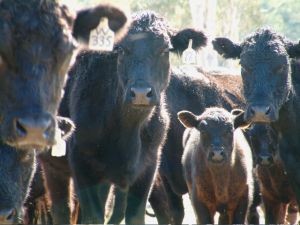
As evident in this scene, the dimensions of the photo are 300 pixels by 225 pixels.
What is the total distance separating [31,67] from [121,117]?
390 cm

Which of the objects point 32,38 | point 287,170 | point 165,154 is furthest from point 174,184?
point 32,38

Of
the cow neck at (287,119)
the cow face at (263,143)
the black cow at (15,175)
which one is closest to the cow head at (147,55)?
the cow neck at (287,119)

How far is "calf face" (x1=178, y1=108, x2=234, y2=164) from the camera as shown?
10.4 m

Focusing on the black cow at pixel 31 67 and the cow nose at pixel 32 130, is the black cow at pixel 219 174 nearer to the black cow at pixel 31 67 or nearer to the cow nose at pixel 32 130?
the black cow at pixel 31 67

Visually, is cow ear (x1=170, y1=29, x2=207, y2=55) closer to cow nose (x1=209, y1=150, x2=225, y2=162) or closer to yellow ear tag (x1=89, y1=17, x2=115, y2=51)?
cow nose (x1=209, y1=150, x2=225, y2=162)

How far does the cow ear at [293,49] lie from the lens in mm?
10172

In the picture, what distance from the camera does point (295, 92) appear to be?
33.8ft

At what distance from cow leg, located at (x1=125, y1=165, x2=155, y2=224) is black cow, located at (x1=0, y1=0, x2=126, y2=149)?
381 cm

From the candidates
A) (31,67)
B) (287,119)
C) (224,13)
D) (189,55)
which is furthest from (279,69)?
(224,13)

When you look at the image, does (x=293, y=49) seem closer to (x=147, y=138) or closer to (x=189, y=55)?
(x=189, y=55)

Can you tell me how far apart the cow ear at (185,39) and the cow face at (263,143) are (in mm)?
1381

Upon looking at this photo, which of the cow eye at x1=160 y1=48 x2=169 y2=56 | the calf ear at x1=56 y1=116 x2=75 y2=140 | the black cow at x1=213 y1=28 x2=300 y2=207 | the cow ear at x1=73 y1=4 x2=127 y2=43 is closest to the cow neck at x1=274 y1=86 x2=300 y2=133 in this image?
the black cow at x1=213 y1=28 x2=300 y2=207

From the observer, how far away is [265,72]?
9914 millimetres

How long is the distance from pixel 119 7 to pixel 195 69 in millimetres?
6679
